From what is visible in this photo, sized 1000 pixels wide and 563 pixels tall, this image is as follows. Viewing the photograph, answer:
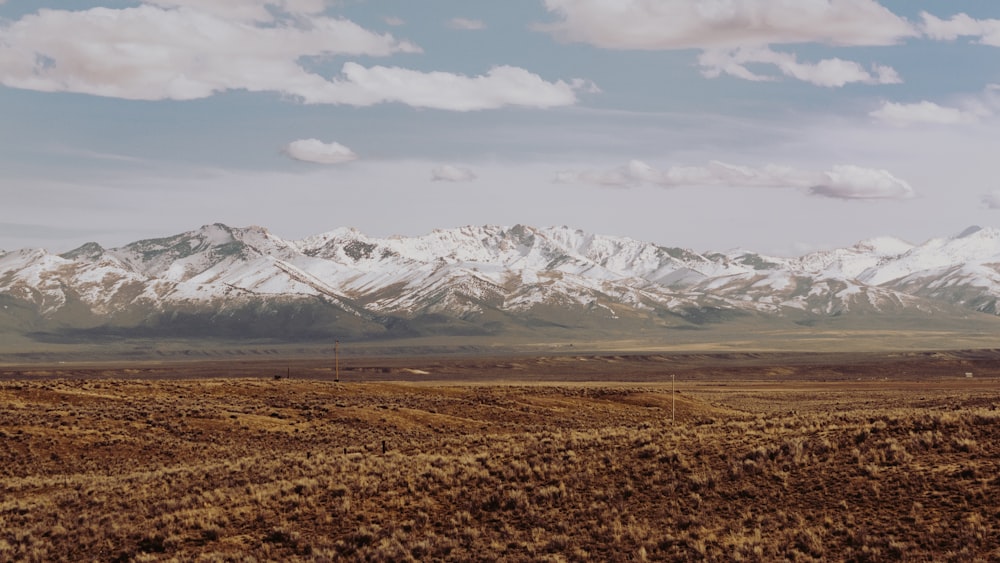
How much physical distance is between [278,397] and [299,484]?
41.6 meters

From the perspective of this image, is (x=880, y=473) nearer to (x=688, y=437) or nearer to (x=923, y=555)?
(x=923, y=555)

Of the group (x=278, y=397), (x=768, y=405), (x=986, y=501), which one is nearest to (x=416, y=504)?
(x=986, y=501)

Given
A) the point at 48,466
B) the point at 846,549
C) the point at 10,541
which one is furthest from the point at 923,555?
the point at 48,466

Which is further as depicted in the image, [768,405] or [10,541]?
[768,405]

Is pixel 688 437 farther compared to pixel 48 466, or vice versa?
pixel 48 466

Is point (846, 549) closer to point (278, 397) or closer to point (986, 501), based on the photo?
point (986, 501)

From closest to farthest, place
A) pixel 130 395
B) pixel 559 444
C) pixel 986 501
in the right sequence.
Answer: pixel 986 501 < pixel 559 444 < pixel 130 395

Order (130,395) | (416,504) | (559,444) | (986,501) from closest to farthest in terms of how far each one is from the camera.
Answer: (986,501) < (416,504) < (559,444) < (130,395)

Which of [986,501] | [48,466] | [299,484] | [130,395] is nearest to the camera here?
[986,501]

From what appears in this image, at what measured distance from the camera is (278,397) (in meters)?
73.1

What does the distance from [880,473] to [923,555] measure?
511cm

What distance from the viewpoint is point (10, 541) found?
29172 mm

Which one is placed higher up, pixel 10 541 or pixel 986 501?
pixel 986 501

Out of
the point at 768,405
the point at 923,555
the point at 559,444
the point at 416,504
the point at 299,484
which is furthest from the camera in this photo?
the point at 768,405
